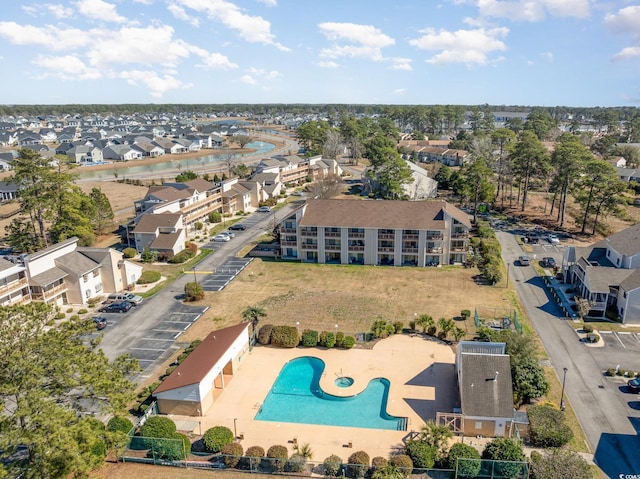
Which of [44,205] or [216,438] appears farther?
[44,205]

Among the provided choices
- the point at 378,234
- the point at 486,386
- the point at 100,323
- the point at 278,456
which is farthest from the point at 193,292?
the point at 486,386

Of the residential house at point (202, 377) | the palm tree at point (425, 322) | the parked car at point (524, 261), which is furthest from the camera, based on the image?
the parked car at point (524, 261)

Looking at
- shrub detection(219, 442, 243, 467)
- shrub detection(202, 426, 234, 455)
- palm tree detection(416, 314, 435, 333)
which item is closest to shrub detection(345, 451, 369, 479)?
shrub detection(219, 442, 243, 467)

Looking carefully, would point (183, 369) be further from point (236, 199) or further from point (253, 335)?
point (236, 199)

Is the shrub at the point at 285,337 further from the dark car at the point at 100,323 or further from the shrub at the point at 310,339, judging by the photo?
the dark car at the point at 100,323

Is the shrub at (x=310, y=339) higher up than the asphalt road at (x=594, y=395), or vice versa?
the shrub at (x=310, y=339)

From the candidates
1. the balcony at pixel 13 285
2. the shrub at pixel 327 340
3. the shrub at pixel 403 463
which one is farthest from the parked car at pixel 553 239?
the balcony at pixel 13 285

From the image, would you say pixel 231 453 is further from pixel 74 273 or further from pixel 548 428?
pixel 74 273
